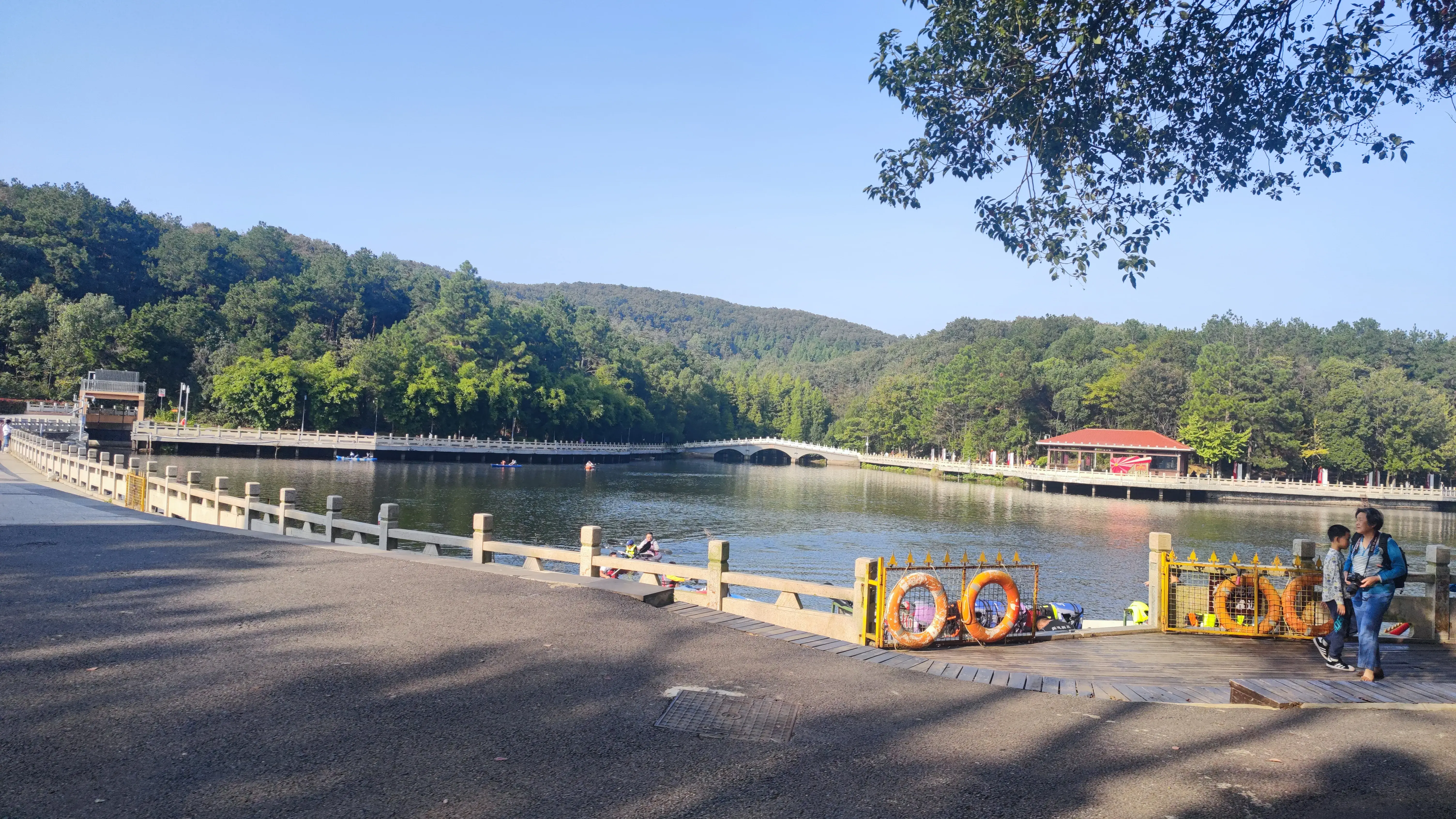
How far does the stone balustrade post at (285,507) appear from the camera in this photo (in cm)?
1502

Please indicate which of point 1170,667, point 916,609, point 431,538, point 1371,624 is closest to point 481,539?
point 431,538

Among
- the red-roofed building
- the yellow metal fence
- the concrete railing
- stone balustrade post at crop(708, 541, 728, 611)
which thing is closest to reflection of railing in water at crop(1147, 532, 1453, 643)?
the yellow metal fence

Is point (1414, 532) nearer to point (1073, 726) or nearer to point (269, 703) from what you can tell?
point (1073, 726)

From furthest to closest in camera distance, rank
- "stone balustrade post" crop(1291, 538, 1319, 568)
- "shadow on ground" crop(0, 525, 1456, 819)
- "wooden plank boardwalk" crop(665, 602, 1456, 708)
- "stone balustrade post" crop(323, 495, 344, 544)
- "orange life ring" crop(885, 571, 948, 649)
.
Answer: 1. "stone balustrade post" crop(323, 495, 344, 544)
2. "stone balustrade post" crop(1291, 538, 1319, 568)
3. "orange life ring" crop(885, 571, 948, 649)
4. "wooden plank boardwalk" crop(665, 602, 1456, 708)
5. "shadow on ground" crop(0, 525, 1456, 819)

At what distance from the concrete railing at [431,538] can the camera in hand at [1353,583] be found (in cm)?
467

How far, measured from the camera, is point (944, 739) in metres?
5.75

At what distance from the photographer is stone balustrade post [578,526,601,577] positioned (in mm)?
10664

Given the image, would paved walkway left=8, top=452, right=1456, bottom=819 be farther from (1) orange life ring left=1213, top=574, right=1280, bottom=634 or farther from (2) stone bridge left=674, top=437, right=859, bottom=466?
(2) stone bridge left=674, top=437, right=859, bottom=466

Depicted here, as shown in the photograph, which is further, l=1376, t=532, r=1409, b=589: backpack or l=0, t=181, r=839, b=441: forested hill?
l=0, t=181, r=839, b=441: forested hill

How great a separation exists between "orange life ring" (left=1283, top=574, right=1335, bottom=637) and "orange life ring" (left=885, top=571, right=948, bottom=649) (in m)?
4.78

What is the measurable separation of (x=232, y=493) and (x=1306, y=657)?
39.9m

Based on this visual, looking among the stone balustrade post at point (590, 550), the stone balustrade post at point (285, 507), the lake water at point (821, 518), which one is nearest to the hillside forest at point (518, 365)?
the lake water at point (821, 518)

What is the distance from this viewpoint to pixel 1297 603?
1107cm

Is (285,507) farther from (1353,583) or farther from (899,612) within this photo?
(1353,583)
